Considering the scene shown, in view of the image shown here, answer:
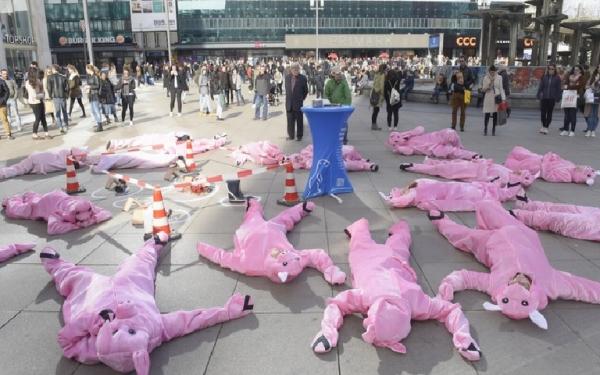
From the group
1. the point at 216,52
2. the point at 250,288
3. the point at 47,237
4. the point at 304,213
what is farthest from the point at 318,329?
the point at 216,52

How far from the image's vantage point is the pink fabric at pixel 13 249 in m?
5.55

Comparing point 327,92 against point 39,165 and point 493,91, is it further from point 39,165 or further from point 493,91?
point 39,165

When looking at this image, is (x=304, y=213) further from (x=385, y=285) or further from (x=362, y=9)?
(x=362, y=9)

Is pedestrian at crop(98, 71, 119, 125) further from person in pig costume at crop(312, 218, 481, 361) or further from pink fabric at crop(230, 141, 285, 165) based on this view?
person in pig costume at crop(312, 218, 481, 361)

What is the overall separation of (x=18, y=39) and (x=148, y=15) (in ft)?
98.9

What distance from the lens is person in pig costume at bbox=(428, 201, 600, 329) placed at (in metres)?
3.97

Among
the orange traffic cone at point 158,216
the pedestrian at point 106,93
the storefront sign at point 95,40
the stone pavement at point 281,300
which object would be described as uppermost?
the storefront sign at point 95,40

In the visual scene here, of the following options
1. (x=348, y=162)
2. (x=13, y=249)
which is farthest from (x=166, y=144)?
(x=13, y=249)

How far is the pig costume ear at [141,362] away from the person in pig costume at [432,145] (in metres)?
8.28

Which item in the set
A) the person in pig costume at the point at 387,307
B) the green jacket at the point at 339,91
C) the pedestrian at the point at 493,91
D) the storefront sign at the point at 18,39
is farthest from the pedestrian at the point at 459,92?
the storefront sign at the point at 18,39

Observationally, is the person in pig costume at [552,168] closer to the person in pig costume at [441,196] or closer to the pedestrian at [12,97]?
the person in pig costume at [441,196]

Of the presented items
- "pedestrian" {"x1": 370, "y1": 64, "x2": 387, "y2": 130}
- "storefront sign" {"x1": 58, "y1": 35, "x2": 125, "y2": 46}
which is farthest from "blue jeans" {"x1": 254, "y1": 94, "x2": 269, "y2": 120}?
"storefront sign" {"x1": 58, "y1": 35, "x2": 125, "y2": 46}

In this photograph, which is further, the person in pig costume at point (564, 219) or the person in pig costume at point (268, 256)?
the person in pig costume at point (564, 219)

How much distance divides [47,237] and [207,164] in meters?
4.57
